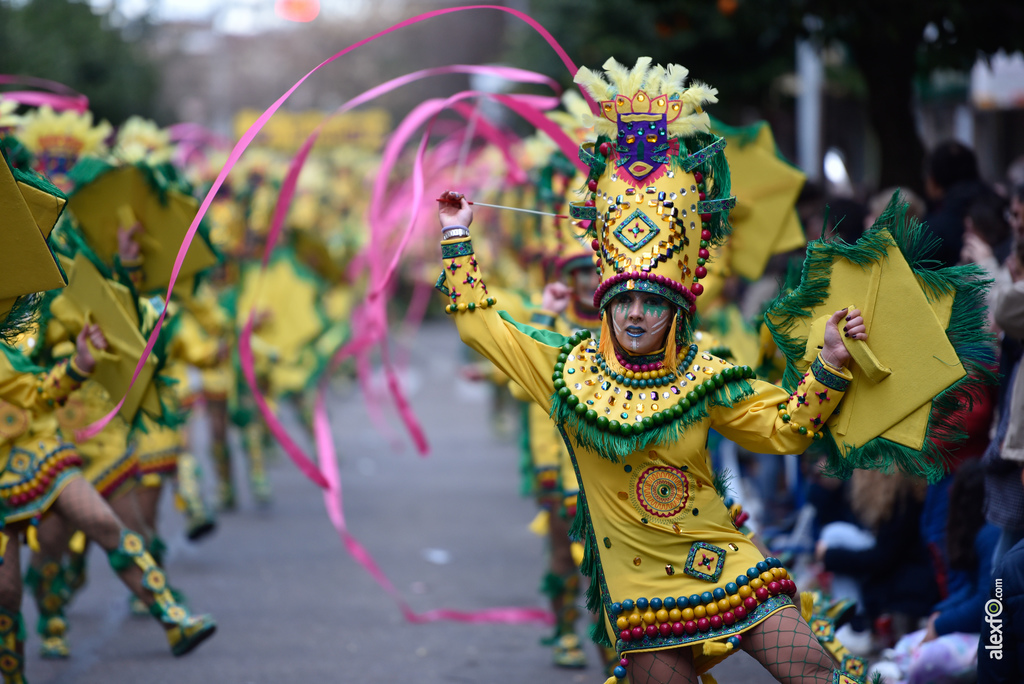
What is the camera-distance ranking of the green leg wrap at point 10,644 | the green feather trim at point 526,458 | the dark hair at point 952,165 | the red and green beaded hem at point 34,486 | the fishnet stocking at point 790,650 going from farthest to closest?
1. the dark hair at point 952,165
2. the green feather trim at point 526,458
3. the red and green beaded hem at point 34,486
4. the green leg wrap at point 10,644
5. the fishnet stocking at point 790,650

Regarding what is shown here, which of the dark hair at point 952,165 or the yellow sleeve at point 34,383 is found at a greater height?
the dark hair at point 952,165

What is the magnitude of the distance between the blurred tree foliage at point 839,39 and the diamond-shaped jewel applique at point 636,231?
11.7ft

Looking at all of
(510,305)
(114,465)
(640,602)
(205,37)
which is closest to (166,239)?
(114,465)

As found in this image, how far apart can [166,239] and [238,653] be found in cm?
204

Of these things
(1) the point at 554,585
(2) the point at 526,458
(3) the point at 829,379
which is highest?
(3) the point at 829,379

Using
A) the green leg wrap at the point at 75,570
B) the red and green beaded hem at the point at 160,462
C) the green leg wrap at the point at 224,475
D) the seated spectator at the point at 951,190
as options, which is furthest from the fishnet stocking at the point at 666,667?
the green leg wrap at the point at 224,475

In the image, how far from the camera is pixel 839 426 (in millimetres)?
3486

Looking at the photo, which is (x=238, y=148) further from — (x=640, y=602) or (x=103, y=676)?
(x=103, y=676)

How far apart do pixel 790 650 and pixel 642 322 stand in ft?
3.37

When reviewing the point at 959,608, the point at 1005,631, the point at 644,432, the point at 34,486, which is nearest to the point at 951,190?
the point at 959,608

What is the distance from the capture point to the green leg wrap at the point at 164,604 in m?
5.11

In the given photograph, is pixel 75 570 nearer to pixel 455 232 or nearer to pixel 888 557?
pixel 455 232

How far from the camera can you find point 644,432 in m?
3.52

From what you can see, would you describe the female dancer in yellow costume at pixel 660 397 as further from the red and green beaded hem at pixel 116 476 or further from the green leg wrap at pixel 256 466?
the green leg wrap at pixel 256 466
